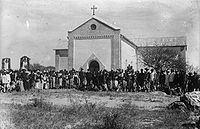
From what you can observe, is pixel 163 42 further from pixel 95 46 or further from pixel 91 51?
pixel 91 51

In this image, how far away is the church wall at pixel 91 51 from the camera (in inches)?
1325

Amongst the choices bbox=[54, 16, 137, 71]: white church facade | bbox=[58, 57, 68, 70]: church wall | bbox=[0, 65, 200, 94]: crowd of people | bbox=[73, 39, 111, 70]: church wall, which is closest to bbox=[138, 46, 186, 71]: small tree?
bbox=[54, 16, 137, 71]: white church facade

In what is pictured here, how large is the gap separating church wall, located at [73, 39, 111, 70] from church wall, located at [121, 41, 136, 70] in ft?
7.15

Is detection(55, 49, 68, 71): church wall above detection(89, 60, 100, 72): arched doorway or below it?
above

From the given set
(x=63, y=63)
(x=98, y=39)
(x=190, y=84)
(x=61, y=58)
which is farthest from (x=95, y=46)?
(x=190, y=84)

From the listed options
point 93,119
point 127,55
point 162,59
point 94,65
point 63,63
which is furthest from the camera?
point 162,59

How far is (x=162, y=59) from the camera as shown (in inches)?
1566

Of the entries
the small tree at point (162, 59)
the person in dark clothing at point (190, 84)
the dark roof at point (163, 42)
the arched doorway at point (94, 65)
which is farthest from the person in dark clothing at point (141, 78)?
the dark roof at point (163, 42)

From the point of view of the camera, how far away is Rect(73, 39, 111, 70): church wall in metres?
33.7

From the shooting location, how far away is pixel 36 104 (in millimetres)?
10742

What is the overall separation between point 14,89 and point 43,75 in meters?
2.80

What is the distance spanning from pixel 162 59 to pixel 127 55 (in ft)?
16.8

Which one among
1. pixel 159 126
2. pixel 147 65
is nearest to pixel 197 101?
pixel 159 126

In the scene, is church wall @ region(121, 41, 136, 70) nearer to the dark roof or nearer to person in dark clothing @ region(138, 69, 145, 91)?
the dark roof
